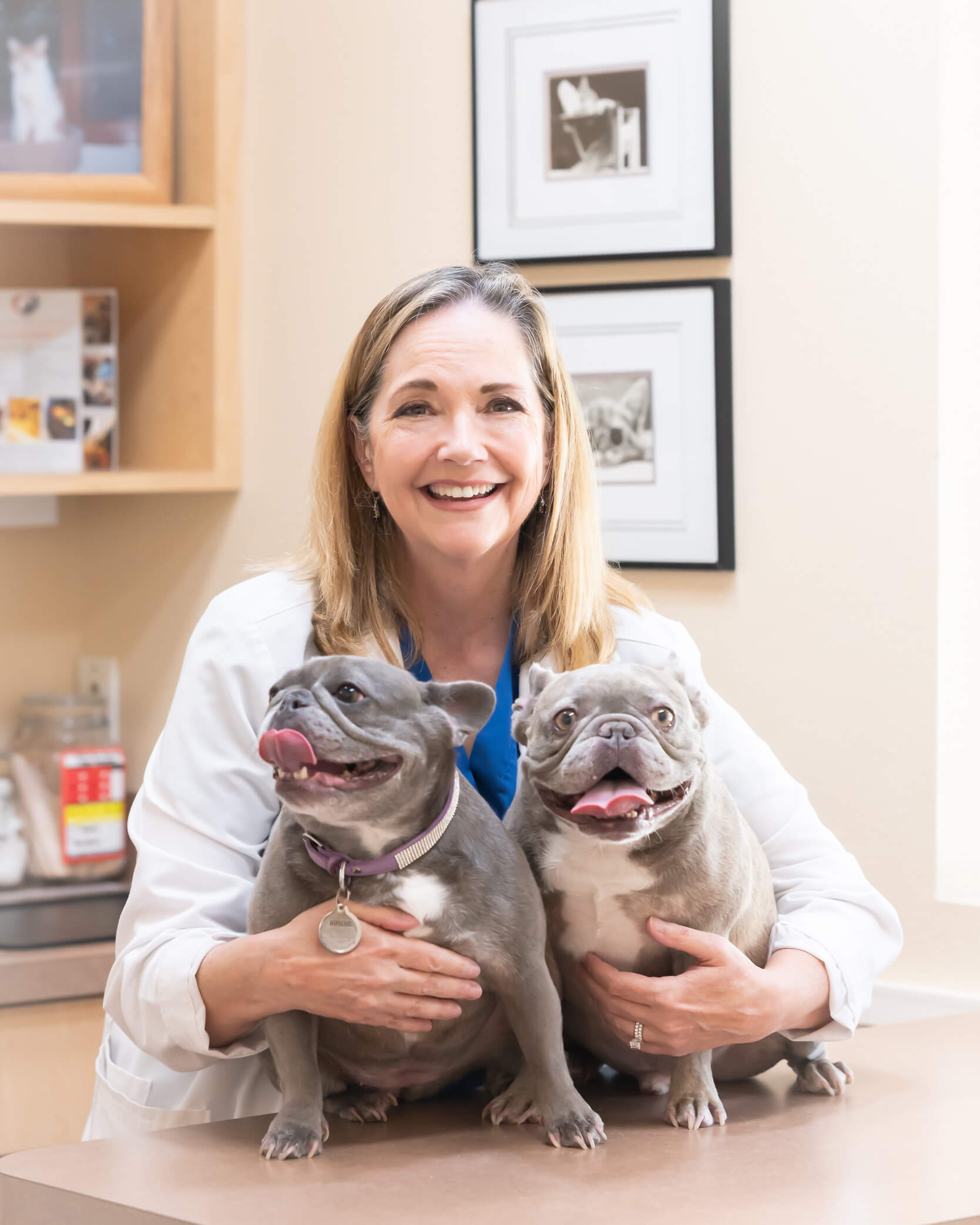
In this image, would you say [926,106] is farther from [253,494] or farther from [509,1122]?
[509,1122]

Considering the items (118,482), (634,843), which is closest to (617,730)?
(634,843)

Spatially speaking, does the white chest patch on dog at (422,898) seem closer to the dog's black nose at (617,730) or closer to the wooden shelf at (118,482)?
the dog's black nose at (617,730)

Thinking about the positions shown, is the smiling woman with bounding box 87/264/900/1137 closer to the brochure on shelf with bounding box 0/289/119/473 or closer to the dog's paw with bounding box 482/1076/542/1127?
the dog's paw with bounding box 482/1076/542/1127

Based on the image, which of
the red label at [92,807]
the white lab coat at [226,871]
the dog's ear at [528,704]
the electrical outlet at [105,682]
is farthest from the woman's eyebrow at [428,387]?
the electrical outlet at [105,682]

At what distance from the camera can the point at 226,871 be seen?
1249 mm

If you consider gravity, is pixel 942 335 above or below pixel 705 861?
above

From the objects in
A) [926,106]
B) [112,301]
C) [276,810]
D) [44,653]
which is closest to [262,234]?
[112,301]

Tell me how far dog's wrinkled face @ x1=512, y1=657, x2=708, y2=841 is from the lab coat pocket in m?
0.52

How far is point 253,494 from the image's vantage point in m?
2.49

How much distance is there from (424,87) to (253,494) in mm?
769

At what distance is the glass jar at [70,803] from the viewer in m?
2.46

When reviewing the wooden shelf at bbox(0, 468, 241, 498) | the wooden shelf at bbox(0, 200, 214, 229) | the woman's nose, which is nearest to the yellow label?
the wooden shelf at bbox(0, 468, 241, 498)

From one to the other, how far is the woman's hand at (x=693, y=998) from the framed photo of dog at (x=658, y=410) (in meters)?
1.00

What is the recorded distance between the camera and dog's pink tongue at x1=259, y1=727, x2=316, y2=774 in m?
0.92
